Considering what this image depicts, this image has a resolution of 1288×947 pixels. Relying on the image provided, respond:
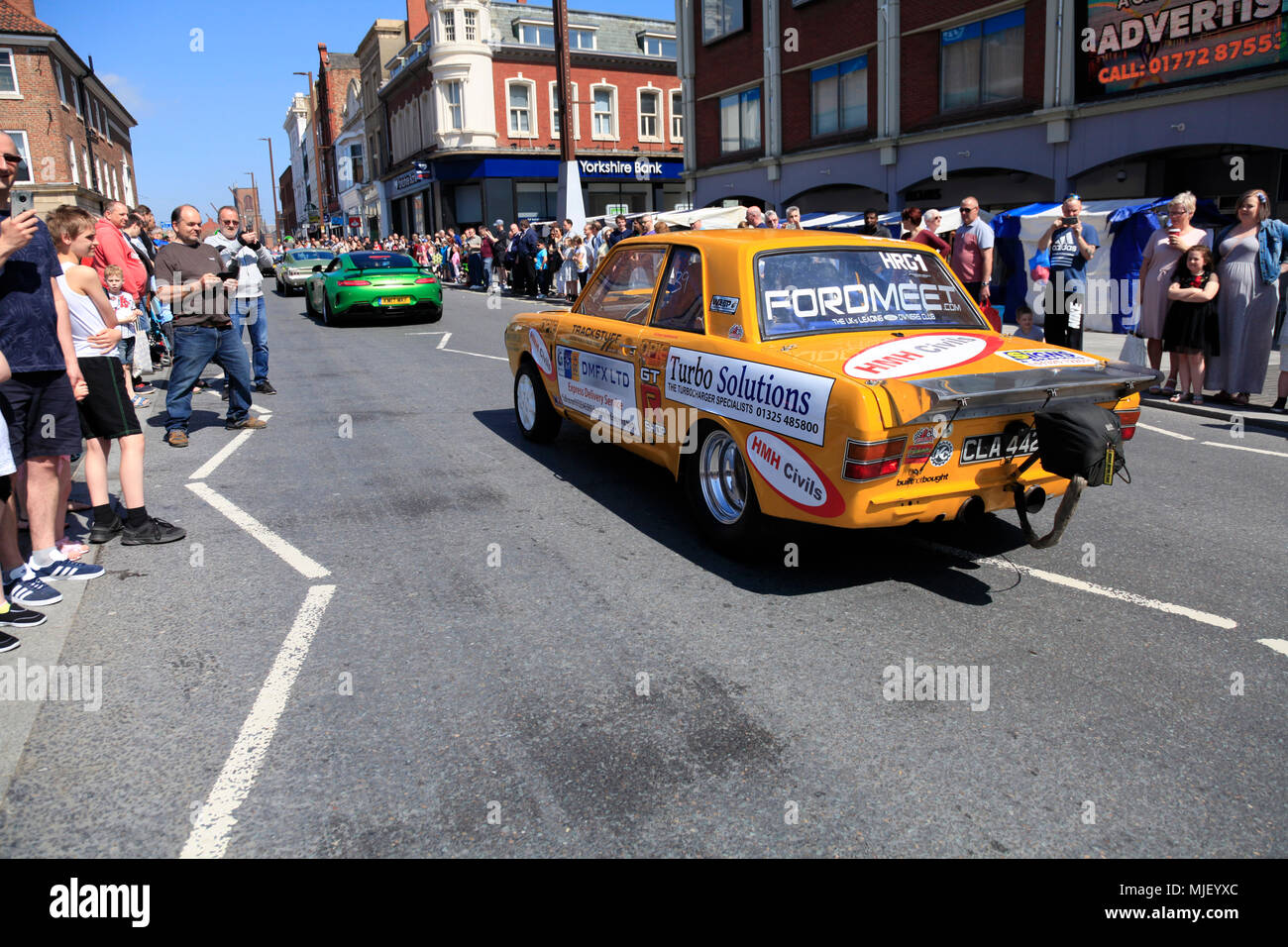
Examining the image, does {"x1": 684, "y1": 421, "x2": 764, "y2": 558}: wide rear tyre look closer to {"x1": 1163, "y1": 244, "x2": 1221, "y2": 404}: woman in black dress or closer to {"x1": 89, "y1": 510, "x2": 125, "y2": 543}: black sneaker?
{"x1": 89, "y1": 510, "x2": 125, "y2": 543}: black sneaker

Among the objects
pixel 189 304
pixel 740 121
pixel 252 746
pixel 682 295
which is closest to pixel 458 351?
pixel 189 304

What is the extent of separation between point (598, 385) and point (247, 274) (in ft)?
17.7

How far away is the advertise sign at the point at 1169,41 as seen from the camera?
48.4 ft

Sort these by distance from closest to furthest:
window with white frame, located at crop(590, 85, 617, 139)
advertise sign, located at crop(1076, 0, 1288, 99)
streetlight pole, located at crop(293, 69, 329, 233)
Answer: advertise sign, located at crop(1076, 0, 1288, 99), window with white frame, located at crop(590, 85, 617, 139), streetlight pole, located at crop(293, 69, 329, 233)

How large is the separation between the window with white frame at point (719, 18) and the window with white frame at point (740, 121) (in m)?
1.78

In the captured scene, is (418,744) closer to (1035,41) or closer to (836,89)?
(1035,41)

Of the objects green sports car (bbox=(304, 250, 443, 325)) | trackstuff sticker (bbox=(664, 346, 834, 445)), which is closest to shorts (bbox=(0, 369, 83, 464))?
trackstuff sticker (bbox=(664, 346, 834, 445))

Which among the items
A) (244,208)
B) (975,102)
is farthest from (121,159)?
(244,208)

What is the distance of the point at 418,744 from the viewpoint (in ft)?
10.4

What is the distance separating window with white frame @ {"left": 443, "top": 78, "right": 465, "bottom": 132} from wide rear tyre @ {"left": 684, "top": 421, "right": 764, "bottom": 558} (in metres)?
42.1

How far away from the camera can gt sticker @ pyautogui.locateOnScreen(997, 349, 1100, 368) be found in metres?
4.49

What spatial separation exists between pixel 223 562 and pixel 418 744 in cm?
245

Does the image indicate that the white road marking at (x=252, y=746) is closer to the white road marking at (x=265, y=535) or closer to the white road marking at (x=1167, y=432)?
the white road marking at (x=265, y=535)
